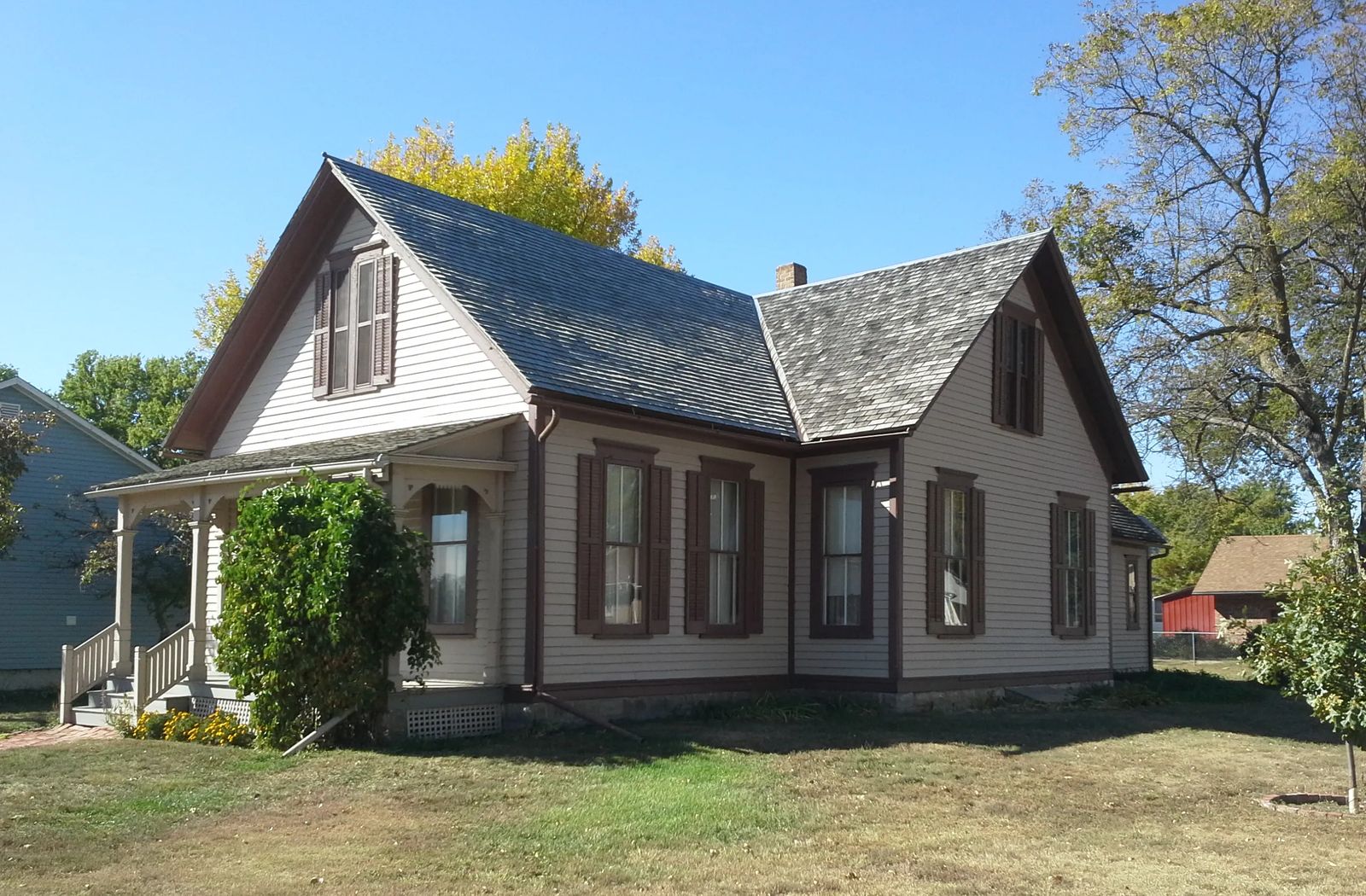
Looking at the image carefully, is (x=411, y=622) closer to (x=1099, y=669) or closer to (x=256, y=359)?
(x=256, y=359)

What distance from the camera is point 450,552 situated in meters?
16.7

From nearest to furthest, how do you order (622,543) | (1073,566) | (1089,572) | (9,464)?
(622,543) → (9,464) → (1073,566) → (1089,572)

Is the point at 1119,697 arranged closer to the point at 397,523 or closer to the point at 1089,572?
the point at 1089,572

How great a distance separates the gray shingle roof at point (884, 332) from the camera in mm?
18328

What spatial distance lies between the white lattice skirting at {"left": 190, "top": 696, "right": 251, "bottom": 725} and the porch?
0.02m

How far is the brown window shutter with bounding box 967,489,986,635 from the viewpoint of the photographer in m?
19.4

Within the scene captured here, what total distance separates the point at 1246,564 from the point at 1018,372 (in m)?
42.9

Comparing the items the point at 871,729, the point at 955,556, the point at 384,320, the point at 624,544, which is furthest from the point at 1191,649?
the point at 384,320

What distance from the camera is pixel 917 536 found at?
18188mm

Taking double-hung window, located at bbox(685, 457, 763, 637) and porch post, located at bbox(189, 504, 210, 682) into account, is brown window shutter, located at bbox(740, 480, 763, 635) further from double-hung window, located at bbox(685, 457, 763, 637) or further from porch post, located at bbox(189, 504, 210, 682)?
porch post, located at bbox(189, 504, 210, 682)

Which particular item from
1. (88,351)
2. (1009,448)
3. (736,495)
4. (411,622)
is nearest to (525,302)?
(736,495)

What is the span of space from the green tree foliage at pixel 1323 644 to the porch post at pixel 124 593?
13222mm

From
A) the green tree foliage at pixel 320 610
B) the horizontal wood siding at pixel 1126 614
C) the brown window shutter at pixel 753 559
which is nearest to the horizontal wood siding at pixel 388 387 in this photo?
the green tree foliage at pixel 320 610

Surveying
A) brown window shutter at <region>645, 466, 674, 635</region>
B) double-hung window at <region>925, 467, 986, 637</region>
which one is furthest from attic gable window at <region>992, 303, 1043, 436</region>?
brown window shutter at <region>645, 466, 674, 635</region>
